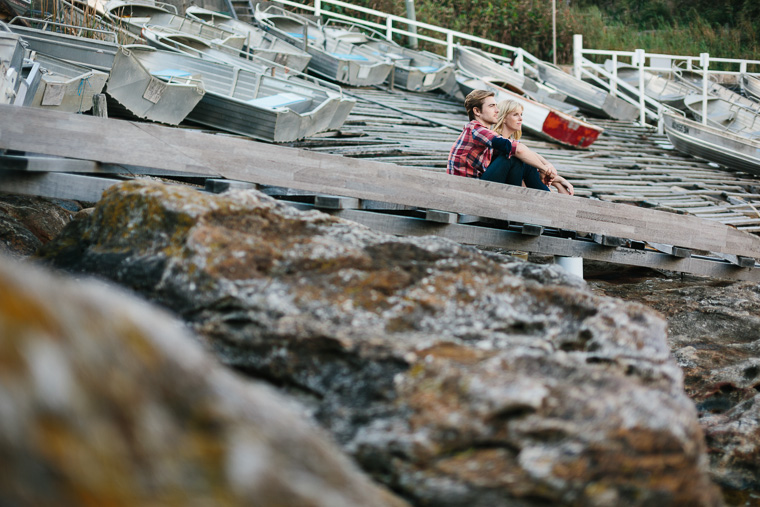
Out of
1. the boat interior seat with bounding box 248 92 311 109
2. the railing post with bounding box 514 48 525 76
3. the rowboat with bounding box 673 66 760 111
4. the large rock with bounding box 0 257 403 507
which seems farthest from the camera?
the rowboat with bounding box 673 66 760 111

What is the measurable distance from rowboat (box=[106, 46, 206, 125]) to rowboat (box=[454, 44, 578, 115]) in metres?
7.79

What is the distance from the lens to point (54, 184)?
4078 millimetres

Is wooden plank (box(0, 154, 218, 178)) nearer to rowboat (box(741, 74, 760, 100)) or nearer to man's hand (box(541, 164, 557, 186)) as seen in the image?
man's hand (box(541, 164, 557, 186))

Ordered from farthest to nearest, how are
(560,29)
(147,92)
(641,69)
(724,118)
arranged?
(560,29) < (724,118) < (641,69) < (147,92)

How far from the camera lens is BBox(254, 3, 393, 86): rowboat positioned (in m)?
14.3

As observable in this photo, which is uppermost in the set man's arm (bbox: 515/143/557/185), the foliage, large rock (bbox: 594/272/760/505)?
the foliage

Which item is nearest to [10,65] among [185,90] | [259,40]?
[185,90]

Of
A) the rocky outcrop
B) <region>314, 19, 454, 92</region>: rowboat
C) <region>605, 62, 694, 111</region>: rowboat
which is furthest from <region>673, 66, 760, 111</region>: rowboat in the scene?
the rocky outcrop

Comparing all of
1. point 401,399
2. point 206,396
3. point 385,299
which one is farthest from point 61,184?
point 206,396

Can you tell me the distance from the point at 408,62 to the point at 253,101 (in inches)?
297

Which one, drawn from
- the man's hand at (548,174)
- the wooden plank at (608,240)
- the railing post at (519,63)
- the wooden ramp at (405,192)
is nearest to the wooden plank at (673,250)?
the wooden ramp at (405,192)

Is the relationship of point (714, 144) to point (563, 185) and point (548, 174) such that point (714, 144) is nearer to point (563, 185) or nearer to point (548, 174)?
point (563, 185)

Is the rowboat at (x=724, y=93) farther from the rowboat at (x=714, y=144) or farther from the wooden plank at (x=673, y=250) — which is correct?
the wooden plank at (x=673, y=250)

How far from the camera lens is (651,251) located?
593 cm
